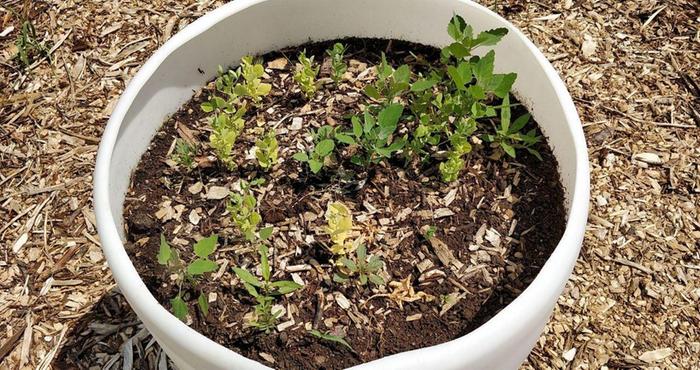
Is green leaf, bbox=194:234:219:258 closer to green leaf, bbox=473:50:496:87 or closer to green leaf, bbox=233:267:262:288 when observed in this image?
green leaf, bbox=233:267:262:288

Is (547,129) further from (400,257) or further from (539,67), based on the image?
(400,257)

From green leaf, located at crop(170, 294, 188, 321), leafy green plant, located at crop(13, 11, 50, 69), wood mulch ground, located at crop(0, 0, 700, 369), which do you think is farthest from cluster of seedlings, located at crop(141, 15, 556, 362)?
leafy green plant, located at crop(13, 11, 50, 69)

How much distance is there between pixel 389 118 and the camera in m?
1.36

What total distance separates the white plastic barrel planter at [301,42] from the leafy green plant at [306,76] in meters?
0.09

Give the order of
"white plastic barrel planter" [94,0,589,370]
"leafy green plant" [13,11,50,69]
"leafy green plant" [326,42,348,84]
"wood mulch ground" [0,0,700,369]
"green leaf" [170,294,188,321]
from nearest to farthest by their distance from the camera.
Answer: "white plastic barrel planter" [94,0,589,370], "green leaf" [170,294,188,321], "leafy green plant" [326,42,348,84], "wood mulch ground" [0,0,700,369], "leafy green plant" [13,11,50,69]

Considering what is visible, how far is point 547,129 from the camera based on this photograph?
138 cm

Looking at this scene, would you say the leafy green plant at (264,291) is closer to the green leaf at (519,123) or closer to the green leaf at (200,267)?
the green leaf at (200,267)

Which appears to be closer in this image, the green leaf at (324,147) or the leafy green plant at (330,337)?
the leafy green plant at (330,337)

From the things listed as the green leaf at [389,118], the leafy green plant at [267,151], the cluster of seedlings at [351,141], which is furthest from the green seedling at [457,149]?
the leafy green plant at [267,151]

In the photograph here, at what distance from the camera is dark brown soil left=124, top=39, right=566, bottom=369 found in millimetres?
1271

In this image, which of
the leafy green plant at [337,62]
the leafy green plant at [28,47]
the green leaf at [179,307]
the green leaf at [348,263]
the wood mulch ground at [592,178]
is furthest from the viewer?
the leafy green plant at [28,47]

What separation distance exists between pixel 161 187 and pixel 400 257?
0.46 meters

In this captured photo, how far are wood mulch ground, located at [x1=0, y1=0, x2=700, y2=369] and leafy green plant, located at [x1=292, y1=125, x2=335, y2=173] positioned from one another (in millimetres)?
565

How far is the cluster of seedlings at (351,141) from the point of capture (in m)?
1.30
